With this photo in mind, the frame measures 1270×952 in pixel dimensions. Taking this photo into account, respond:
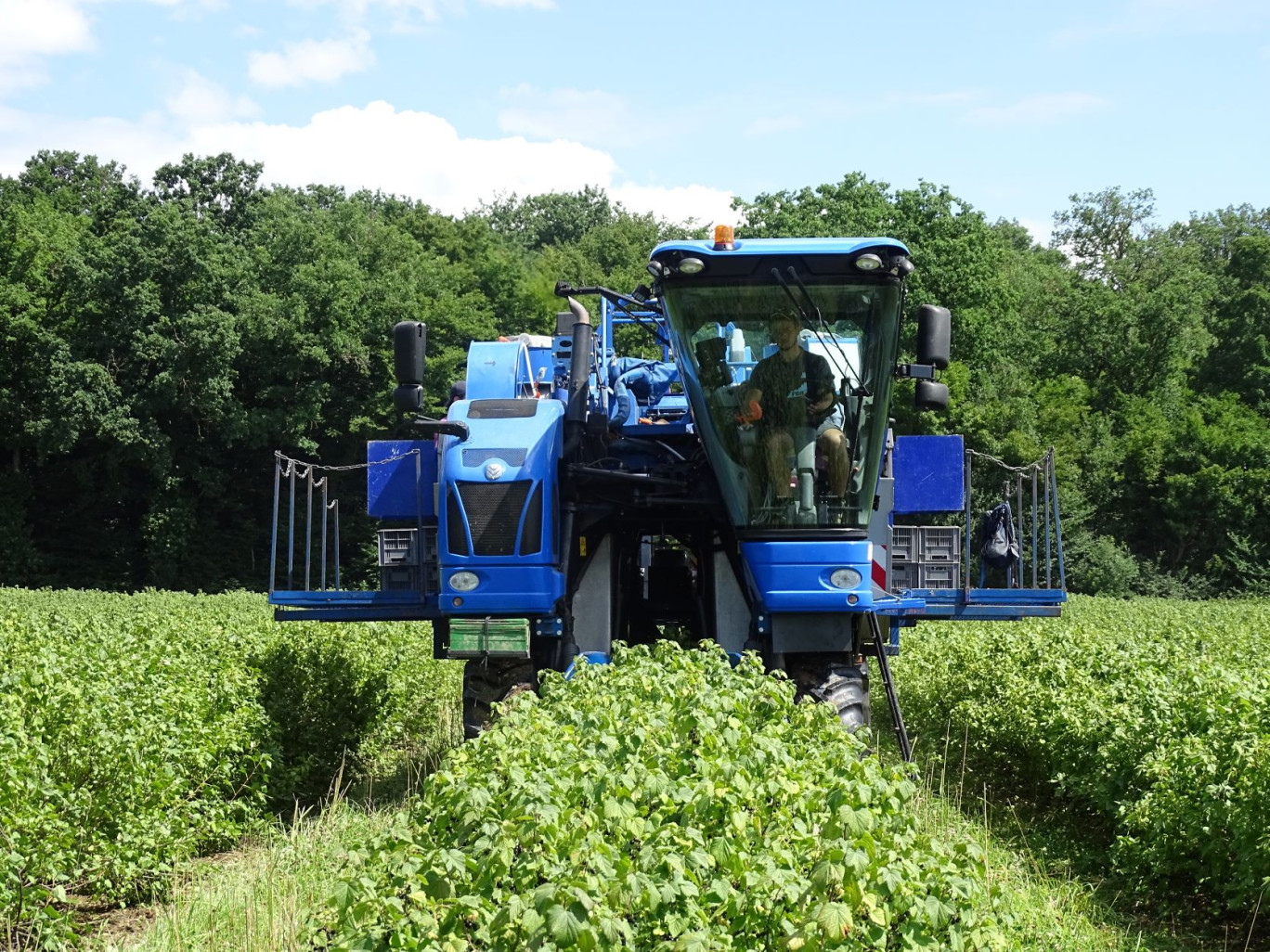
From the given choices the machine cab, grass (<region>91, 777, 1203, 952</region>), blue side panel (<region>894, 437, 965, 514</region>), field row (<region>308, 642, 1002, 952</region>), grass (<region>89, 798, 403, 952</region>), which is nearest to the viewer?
field row (<region>308, 642, 1002, 952</region>)

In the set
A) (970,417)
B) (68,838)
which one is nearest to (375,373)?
(970,417)

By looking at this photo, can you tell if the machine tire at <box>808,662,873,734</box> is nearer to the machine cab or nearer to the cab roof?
the machine cab

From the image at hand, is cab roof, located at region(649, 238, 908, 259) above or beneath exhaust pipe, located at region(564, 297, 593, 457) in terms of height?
above

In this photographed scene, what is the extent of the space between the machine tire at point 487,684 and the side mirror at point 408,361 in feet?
5.68

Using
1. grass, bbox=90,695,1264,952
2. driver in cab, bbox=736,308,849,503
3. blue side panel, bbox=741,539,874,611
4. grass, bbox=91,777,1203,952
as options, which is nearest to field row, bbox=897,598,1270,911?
grass, bbox=90,695,1264,952

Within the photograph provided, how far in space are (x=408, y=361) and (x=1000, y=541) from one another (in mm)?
5693

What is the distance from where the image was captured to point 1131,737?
8914 millimetres

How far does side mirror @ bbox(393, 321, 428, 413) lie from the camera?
8.70 metres

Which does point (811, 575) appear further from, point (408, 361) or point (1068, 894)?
point (408, 361)

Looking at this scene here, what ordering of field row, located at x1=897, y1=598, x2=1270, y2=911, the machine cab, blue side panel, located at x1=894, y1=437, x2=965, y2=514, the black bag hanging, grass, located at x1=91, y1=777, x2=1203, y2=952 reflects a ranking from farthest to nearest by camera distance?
1. the black bag hanging
2. blue side panel, located at x1=894, y1=437, x2=965, y2=514
3. the machine cab
4. field row, located at x1=897, y1=598, x2=1270, y2=911
5. grass, located at x1=91, y1=777, x2=1203, y2=952

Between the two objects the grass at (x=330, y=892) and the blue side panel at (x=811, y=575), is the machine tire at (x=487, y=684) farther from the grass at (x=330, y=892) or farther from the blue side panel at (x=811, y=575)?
the blue side panel at (x=811, y=575)

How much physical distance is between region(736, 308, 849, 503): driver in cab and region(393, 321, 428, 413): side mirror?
2042 mm

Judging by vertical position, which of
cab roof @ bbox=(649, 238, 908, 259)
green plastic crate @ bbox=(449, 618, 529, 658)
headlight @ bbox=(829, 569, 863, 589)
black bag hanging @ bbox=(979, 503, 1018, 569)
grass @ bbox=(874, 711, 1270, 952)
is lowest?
grass @ bbox=(874, 711, 1270, 952)

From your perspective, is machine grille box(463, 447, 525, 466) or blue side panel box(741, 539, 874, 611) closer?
blue side panel box(741, 539, 874, 611)
